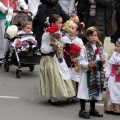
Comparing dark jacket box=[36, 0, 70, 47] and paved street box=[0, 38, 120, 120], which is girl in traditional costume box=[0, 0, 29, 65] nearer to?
paved street box=[0, 38, 120, 120]

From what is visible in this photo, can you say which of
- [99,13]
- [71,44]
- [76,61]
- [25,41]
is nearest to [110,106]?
[76,61]

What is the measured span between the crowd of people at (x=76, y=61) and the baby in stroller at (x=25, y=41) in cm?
120

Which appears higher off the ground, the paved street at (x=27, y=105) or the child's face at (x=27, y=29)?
the child's face at (x=27, y=29)

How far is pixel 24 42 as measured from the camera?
10.4 m

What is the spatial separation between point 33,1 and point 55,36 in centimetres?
349

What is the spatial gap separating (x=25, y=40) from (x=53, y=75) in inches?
102

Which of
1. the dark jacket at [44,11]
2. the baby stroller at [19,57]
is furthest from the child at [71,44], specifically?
the baby stroller at [19,57]

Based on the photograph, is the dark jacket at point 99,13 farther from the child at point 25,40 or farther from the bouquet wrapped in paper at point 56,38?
the bouquet wrapped in paper at point 56,38

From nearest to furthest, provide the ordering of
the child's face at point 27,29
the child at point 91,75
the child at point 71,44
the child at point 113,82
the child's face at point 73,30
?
the child at point 91,75, the child at point 113,82, the child's face at point 73,30, the child at point 71,44, the child's face at point 27,29

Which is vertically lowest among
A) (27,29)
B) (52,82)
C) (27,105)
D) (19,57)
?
(27,105)

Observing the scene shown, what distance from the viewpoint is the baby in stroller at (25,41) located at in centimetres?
1038

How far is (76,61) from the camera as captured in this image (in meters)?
8.17

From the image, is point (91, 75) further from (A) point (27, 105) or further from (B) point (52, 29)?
(A) point (27, 105)

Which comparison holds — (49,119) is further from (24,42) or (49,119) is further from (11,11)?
(11,11)
